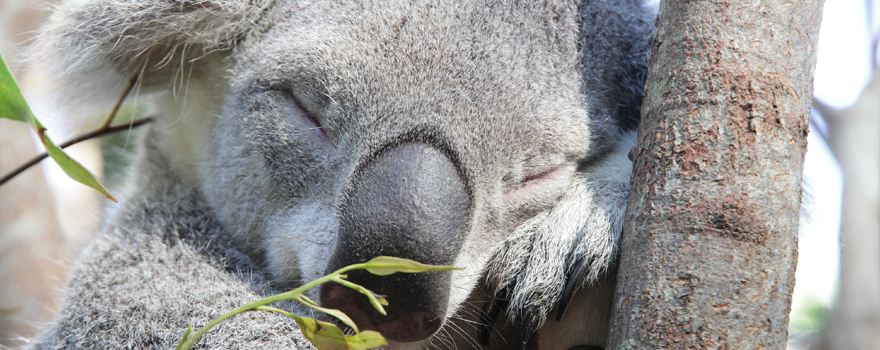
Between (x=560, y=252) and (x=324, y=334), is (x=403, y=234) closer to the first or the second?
(x=324, y=334)

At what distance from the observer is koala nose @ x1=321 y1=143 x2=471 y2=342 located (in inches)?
75.6

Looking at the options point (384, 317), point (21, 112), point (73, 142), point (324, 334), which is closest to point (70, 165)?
point (21, 112)

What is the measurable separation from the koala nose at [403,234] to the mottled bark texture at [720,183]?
17.2 inches

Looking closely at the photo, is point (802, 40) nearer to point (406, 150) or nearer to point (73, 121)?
point (406, 150)

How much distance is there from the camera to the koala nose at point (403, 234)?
6.30ft

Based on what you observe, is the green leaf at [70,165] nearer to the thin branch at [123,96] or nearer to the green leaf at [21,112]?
the green leaf at [21,112]

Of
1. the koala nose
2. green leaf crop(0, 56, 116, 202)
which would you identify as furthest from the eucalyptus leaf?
green leaf crop(0, 56, 116, 202)

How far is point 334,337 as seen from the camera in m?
1.62

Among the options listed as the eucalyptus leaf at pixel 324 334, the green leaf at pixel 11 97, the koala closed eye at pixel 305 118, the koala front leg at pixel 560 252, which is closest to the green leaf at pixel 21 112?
the green leaf at pixel 11 97

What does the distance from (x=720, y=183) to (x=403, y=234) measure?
690 mm

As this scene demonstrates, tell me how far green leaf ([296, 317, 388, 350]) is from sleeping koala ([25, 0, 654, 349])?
1.01 feet

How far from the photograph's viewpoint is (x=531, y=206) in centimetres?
236

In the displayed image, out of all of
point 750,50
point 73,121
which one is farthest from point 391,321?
point 73,121

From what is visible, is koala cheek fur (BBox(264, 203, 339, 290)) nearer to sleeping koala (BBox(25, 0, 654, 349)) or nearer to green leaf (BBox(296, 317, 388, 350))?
sleeping koala (BBox(25, 0, 654, 349))
